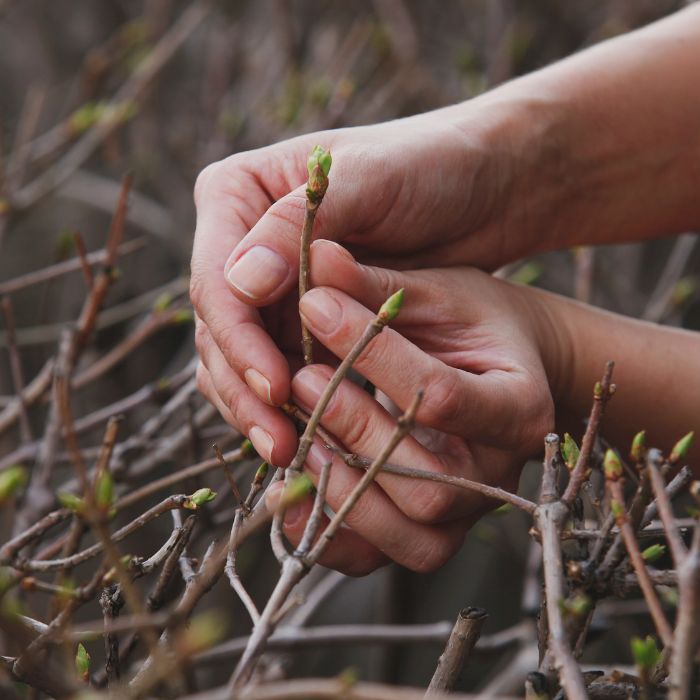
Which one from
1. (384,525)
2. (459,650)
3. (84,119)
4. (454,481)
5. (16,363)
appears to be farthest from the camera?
(84,119)

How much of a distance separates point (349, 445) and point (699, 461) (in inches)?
29.9

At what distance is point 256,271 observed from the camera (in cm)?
134

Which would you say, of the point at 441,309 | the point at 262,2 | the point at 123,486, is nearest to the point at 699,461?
the point at 441,309

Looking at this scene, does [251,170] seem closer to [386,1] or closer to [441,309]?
[441,309]

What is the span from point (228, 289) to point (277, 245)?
0.13 m

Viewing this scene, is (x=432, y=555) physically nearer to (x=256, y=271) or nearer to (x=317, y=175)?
(x=256, y=271)

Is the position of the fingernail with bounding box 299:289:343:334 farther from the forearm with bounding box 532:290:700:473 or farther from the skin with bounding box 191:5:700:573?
the forearm with bounding box 532:290:700:473

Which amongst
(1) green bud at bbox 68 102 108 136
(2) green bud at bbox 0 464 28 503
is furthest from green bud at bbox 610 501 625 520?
(1) green bud at bbox 68 102 108 136

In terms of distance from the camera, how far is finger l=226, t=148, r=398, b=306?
135 centimetres

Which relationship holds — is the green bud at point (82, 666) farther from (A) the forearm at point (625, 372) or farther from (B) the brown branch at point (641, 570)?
(A) the forearm at point (625, 372)

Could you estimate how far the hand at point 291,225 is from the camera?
53.8 inches

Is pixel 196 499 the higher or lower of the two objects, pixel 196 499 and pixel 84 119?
the lower

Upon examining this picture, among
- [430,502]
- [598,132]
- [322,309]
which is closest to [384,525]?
[430,502]

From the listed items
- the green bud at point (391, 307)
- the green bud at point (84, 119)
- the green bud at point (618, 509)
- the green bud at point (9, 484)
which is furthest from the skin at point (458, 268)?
the green bud at point (84, 119)
